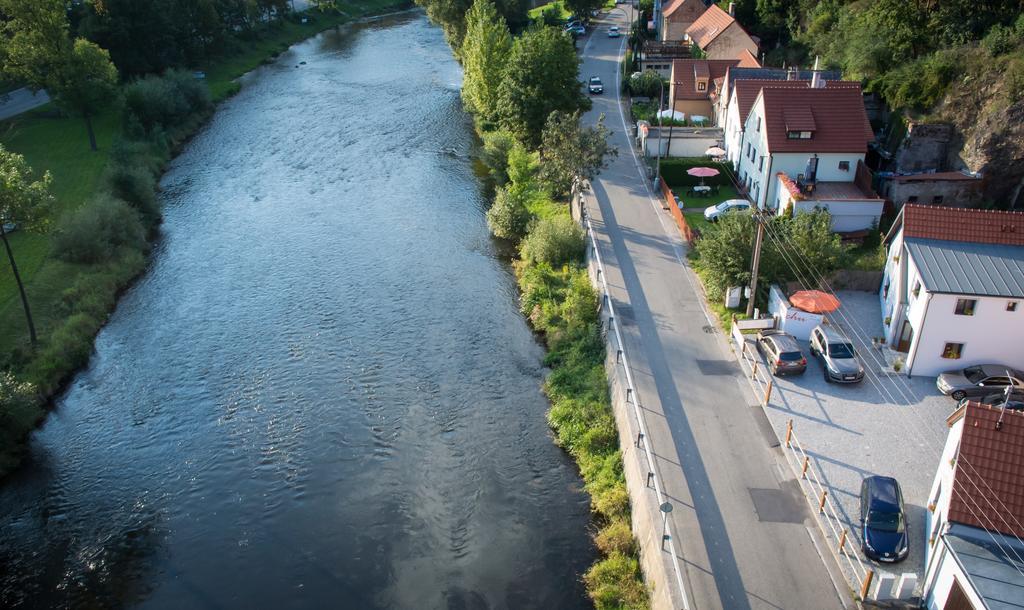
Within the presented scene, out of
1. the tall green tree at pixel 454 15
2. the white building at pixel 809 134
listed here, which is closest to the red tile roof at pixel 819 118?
the white building at pixel 809 134

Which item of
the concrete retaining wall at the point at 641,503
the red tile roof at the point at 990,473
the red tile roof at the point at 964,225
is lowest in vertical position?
the concrete retaining wall at the point at 641,503

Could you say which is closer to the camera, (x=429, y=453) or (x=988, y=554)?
(x=988, y=554)

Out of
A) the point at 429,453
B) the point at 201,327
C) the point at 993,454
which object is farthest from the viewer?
the point at 201,327

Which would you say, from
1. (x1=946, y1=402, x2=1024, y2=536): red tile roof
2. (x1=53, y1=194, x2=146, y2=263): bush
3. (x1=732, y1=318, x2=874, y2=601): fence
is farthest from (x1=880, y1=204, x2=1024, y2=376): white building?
(x1=53, y1=194, x2=146, y2=263): bush

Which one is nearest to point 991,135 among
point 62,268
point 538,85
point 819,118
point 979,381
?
point 819,118

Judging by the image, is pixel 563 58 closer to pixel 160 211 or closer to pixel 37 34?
pixel 160 211

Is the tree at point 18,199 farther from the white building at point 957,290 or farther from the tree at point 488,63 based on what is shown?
the white building at point 957,290

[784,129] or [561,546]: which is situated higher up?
[784,129]

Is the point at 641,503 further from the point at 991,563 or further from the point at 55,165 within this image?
the point at 55,165

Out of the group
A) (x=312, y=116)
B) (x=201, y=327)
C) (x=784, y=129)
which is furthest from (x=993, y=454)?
(x=312, y=116)
